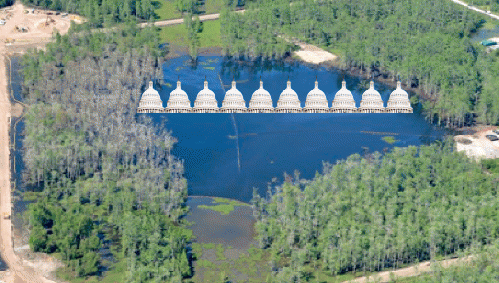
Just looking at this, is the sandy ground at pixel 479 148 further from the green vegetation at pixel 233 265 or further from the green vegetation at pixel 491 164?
the green vegetation at pixel 233 265

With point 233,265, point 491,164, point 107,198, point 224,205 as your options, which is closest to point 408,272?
point 233,265

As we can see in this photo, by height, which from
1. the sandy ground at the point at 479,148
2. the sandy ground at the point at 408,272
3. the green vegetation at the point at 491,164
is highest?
the sandy ground at the point at 479,148

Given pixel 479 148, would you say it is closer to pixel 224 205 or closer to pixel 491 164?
pixel 491 164

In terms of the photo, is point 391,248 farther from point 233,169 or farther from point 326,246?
point 233,169

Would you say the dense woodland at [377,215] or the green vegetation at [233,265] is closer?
the green vegetation at [233,265]

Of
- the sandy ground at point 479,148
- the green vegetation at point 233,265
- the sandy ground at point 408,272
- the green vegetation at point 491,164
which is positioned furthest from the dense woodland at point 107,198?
the green vegetation at point 491,164

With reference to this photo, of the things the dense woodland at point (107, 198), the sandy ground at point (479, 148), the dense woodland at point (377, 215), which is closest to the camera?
the dense woodland at point (377, 215)
